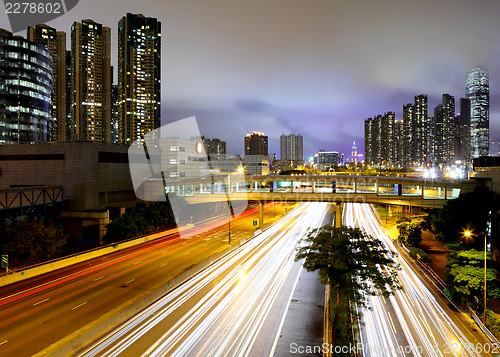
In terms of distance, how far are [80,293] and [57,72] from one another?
182 metres

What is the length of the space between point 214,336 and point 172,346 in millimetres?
2234

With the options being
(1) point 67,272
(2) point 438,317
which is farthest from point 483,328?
(1) point 67,272

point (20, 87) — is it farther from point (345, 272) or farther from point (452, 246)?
point (452, 246)

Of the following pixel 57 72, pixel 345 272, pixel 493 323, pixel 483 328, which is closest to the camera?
pixel 345 272

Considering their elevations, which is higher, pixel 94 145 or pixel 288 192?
pixel 94 145

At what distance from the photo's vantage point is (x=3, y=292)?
2191 centimetres

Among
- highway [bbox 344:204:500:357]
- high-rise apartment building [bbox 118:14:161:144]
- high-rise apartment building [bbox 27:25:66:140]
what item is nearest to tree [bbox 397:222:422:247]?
highway [bbox 344:204:500:357]

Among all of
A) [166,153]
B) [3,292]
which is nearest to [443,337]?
[3,292]

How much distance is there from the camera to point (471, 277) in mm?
19469

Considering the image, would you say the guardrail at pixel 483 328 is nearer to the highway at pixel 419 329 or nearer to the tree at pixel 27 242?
the highway at pixel 419 329

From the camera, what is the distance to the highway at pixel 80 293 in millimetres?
15867

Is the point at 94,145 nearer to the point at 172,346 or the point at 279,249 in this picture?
the point at 279,249

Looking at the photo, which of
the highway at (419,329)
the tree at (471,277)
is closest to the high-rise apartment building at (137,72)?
the highway at (419,329)

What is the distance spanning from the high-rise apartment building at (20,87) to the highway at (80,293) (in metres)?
73.6
